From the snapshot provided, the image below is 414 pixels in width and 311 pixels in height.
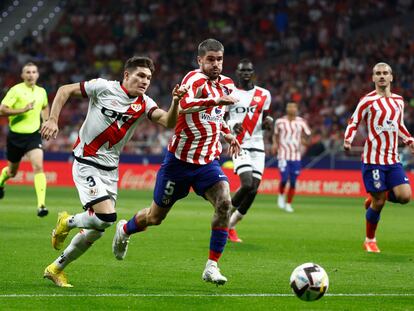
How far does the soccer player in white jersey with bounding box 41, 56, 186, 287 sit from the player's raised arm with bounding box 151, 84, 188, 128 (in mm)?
14

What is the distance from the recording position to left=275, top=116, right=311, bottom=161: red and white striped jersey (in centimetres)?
2425

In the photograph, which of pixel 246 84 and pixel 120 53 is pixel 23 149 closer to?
pixel 246 84

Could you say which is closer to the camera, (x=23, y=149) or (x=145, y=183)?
(x=23, y=149)

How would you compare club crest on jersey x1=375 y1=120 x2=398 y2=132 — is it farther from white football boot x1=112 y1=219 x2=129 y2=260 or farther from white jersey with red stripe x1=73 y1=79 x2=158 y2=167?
white jersey with red stripe x1=73 y1=79 x2=158 y2=167

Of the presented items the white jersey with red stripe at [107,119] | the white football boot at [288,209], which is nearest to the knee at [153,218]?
the white jersey with red stripe at [107,119]

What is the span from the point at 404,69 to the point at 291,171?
11.3 meters

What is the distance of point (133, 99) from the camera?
983cm

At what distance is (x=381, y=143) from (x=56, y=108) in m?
5.72

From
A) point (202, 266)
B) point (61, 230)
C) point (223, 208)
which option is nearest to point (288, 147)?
point (202, 266)

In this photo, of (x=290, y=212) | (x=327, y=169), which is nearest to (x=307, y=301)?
(x=290, y=212)

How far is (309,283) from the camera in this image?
27.6ft

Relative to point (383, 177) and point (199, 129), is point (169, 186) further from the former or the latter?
point (383, 177)

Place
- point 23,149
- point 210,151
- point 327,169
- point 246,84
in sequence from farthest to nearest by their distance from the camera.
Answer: point 327,169
point 23,149
point 246,84
point 210,151

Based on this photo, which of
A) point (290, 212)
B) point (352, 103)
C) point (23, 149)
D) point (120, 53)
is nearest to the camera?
point (23, 149)
